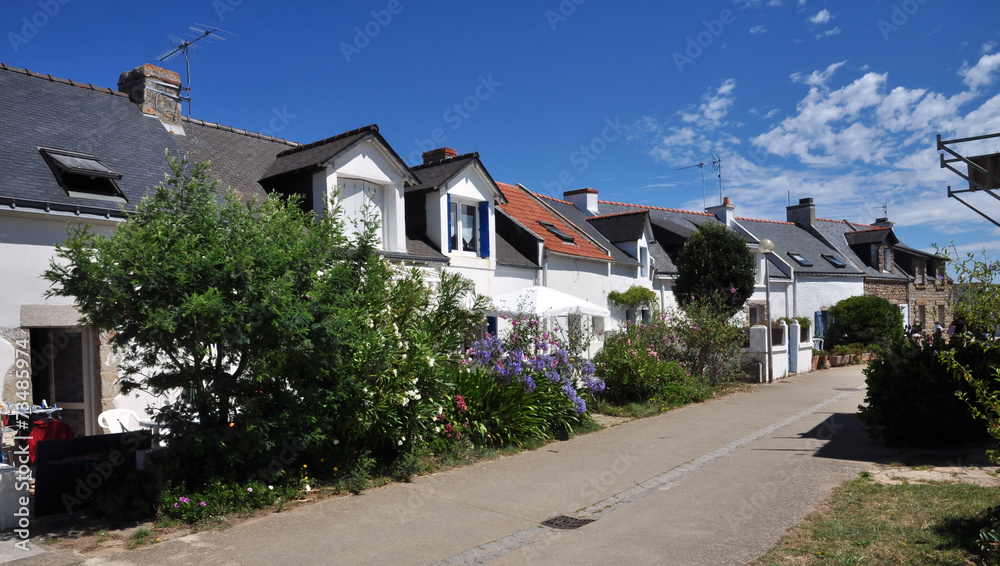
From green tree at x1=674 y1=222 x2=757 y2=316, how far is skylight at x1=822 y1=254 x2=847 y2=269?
602 inches

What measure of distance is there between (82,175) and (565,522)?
799 cm

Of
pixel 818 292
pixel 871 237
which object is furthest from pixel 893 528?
pixel 871 237

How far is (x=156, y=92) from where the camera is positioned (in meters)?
12.7

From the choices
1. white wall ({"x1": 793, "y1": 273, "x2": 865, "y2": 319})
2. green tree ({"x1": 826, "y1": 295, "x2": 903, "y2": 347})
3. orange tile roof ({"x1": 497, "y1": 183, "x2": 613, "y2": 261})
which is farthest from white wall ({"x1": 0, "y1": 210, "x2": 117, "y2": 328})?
white wall ({"x1": 793, "y1": 273, "x2": 865, "y2": 319})

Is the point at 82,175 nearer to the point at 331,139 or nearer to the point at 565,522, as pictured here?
the point at 331,139

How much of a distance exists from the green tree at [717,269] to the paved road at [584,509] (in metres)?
8.08

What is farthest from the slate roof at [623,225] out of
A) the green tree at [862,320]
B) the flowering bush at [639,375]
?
the green tree at [862,320]

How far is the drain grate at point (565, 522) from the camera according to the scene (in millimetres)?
6539

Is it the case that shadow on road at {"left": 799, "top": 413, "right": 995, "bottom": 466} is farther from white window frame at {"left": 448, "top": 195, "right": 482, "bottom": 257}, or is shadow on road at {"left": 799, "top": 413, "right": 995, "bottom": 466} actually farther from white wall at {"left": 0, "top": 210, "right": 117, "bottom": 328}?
white wall at {"left": 0, "top": 210, "right": 117, "bottom": 328}

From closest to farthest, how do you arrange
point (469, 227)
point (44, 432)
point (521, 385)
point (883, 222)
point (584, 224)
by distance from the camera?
point (44, 432)
point (521, 385)
point (469, 227)
point (584, 224)
point (883, 222)

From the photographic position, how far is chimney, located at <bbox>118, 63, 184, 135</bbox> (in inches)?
495

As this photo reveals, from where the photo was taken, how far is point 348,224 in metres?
12.8

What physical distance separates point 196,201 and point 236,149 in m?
7.57

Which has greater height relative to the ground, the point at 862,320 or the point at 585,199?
the point at 585,199
